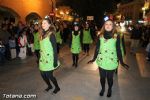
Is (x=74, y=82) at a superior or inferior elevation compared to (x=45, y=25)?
inferior

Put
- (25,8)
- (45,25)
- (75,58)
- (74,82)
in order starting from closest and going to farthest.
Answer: (45,25)
(74,82)
(75,58)
(25,8)

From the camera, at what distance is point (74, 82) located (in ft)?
30.1

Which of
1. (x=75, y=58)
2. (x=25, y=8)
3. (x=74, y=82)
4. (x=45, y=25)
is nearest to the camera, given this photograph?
(x=45, y=25)

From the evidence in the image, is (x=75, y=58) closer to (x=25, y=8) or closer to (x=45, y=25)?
(x=45, y=25)

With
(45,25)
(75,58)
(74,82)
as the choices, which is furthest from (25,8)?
(45,25)

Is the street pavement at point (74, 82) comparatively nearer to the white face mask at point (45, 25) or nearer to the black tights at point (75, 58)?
the black tights at point (75, 58)

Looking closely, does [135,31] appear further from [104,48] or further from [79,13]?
[79,13]

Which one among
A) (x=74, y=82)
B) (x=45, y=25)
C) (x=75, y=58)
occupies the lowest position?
(x=74, y=82)

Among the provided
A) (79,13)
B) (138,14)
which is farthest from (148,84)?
(138,14)

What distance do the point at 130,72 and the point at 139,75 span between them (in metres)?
0.60

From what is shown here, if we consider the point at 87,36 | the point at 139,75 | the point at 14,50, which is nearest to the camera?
the point at 139,75

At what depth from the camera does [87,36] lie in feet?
51.8

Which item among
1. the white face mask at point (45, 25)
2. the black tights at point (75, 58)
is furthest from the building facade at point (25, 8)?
the white face mask at point (45, 25)

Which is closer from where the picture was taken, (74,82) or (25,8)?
(74,82)
